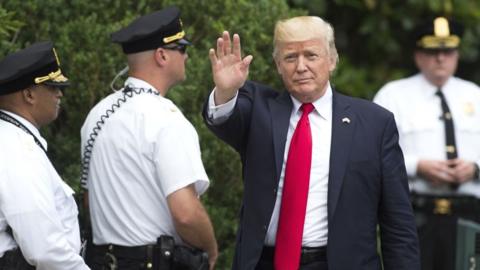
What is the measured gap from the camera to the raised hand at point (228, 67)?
4945 millimetres

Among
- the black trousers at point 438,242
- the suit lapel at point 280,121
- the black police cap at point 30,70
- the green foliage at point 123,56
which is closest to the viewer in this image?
the black police cap at point 30,70

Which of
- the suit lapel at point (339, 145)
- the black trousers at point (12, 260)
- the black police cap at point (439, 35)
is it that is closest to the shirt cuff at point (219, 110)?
the suit lapel at point (339, 145)

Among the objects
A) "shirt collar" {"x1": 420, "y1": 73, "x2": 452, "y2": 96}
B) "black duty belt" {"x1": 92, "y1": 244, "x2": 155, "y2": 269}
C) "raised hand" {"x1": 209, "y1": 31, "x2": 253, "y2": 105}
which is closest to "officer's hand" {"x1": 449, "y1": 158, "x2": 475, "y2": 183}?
"shirt collar" {"x1": 420, "y1": 73, "x2": 452, "y2": 96}

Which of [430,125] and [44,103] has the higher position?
[44,103]

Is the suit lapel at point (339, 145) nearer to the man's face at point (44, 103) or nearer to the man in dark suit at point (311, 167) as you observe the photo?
the man in dark suit at point (311, 167)

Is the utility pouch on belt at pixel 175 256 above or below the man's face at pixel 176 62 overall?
below

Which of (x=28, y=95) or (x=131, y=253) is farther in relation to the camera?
(x=131, y=253)

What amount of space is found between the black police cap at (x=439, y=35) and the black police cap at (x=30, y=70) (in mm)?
3325

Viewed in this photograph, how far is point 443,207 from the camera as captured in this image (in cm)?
751

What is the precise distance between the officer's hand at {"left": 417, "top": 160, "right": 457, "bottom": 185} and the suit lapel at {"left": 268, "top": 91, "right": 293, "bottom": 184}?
227cm

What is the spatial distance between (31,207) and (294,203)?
1.10 metres

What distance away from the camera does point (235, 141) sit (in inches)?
206

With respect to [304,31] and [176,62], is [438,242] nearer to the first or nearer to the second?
[176,62]

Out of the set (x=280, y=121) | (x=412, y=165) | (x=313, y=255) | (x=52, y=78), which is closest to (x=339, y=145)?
(x=280, y=121)
